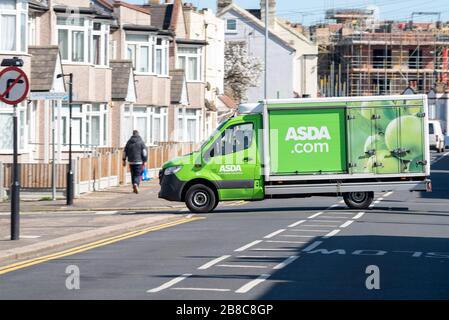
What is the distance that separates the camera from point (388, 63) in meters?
127

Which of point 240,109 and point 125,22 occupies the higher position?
point 125,22

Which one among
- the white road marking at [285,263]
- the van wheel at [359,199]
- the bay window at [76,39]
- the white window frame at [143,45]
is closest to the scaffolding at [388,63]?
the white window frame at [143,45]

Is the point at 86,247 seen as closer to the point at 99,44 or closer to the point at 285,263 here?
the point at 285,263

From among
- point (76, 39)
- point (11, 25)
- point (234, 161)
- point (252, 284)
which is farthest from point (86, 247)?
point (76, 39)

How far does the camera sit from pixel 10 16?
38.5 meters

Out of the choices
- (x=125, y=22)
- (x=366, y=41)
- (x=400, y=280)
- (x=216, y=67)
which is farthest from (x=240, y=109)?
(x=366, y=41)

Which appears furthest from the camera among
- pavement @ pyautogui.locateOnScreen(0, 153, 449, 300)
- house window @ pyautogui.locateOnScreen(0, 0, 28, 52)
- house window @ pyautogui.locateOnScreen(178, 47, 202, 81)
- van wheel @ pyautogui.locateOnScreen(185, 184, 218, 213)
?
house window @ pyautogui.locateOnScreen(178, 47, 202, 81)

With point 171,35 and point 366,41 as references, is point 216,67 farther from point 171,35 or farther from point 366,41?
point 366,41

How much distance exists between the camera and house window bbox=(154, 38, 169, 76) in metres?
58.3

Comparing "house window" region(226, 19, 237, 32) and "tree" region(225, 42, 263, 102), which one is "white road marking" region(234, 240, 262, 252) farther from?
"house window" region(226, 19, 237, 32)

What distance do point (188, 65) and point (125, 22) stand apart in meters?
12.3

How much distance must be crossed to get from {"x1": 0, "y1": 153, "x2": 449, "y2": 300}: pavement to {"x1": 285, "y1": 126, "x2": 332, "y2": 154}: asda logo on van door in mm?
2402

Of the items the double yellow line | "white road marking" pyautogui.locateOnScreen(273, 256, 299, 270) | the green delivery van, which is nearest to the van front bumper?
the green delivery van
